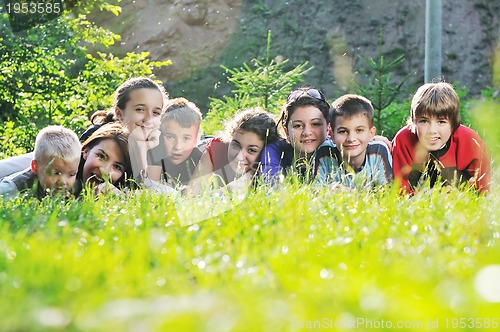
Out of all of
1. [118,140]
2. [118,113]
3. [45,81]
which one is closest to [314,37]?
[45,81]

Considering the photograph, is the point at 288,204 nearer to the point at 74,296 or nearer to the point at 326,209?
the point at 326,209

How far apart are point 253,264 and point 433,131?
3279mm

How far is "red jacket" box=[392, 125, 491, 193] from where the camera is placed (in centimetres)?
532

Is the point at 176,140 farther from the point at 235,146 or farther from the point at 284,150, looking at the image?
the point at 284,150

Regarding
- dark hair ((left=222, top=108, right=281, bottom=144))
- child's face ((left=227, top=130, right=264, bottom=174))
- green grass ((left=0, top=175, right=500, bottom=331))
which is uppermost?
dark hair ((left=222, top=108, right=281, bottom=144))

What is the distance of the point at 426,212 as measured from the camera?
3.52 m

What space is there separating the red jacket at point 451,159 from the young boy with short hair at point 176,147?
173cm

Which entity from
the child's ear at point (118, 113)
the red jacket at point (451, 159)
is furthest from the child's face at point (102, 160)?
the red jacket at point (451, 159)

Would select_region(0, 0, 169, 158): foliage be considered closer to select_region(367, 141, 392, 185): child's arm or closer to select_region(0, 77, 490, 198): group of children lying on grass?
select_region(0, 77, 490, 198): group of children lying on grass

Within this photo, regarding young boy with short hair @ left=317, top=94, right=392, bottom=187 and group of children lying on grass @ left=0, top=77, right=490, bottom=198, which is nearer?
group of children lying on grass @ left=0, top=77, right=490, bottom=198

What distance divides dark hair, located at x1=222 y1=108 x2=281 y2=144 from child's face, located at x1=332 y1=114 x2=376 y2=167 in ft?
2.05

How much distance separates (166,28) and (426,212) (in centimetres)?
1332

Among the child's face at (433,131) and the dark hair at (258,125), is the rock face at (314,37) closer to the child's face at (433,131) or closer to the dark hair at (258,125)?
the dark hair at (258,125)

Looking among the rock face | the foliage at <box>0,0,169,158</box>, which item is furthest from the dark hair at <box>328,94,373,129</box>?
the rock face
